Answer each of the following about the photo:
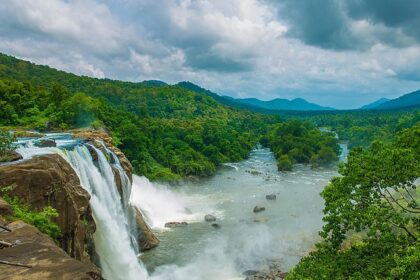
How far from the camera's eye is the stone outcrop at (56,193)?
16375mm

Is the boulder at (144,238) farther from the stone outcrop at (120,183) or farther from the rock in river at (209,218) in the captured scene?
the rock in river at (209,218)

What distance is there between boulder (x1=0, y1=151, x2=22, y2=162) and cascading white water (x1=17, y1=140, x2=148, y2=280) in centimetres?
47

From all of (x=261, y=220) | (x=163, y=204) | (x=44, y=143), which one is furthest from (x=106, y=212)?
(x=261, y=220)

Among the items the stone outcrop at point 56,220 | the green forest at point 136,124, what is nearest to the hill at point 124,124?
the green forest at point 136,124

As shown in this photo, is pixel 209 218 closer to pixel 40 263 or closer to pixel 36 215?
pixel 36 215

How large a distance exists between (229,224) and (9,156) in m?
22.7

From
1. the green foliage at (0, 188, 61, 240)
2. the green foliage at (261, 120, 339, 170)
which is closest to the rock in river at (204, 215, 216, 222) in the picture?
the green foliage at (0, 188, 61, 240)

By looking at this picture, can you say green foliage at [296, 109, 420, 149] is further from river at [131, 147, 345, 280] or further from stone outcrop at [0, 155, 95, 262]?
stone outcrop at [0, 155, 95, 262]

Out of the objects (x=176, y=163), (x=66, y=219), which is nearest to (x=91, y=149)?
(x=66, y=219)

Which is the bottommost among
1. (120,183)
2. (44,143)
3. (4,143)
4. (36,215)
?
(120,183)

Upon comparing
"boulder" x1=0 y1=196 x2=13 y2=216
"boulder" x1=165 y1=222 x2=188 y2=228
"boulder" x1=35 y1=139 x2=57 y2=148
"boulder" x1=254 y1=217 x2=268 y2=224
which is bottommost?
"boulder" x1=254 y1=217 x2=268 y2=224

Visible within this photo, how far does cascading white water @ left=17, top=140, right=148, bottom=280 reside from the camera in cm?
2177

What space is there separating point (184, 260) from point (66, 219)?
40.8ft

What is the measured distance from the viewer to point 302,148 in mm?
81875
